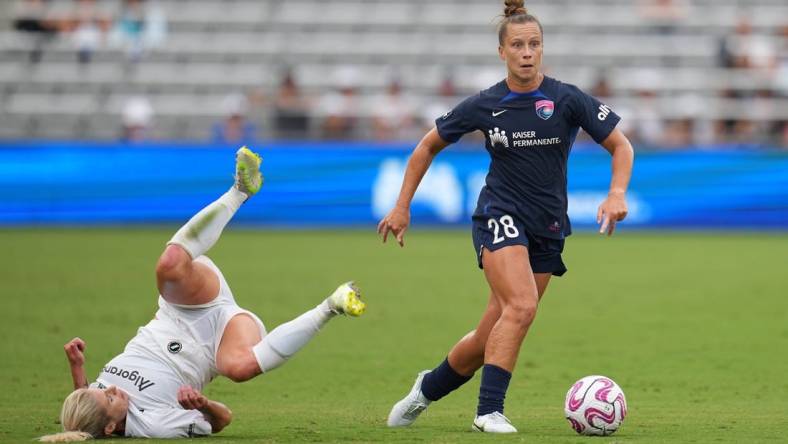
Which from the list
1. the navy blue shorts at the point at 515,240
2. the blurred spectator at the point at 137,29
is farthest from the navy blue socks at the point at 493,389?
the blurred spectator at the point at 137,29

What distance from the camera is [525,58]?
8016 millimetres

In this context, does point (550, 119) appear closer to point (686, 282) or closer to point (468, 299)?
point (468, 299)

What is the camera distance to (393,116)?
2652 centimetres

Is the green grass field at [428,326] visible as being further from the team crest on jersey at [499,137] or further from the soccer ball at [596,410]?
the team crest on jersey at [499,137]

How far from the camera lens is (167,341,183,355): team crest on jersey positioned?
8109 millimetres

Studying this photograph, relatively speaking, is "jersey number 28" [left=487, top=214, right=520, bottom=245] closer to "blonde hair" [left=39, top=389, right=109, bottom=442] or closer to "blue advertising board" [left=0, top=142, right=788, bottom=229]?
"blonde hair" [left=39, top=389, right=109, bottom=442]

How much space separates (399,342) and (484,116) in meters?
4.88

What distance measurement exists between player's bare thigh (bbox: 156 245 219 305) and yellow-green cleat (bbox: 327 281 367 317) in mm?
950

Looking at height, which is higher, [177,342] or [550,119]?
[550,119]

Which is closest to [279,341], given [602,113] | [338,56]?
[602,113]

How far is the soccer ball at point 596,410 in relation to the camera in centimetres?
782

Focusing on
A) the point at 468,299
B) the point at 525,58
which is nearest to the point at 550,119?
the point at 525,58

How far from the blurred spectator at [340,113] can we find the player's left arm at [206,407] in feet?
59.3

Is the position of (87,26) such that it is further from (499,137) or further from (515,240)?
(515,240)
